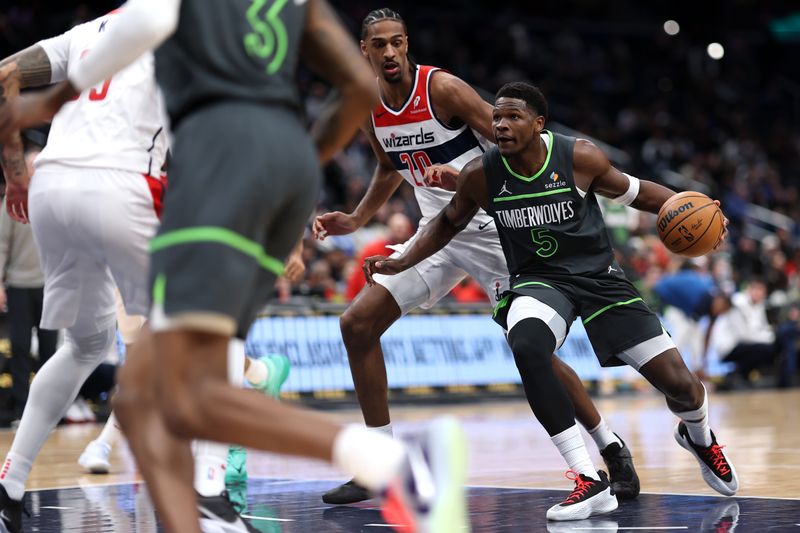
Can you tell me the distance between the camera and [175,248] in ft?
10.0

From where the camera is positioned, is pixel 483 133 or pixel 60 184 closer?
pixel 60 184

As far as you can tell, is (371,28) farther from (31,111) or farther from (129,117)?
(31,111)

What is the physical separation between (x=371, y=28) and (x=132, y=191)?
6.77ft

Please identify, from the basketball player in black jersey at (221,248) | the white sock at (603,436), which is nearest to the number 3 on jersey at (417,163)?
the white sock at (603,436)

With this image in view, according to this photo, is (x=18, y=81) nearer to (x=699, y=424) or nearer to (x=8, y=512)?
(x=8, y=512)

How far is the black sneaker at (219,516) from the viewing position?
386 centimetres

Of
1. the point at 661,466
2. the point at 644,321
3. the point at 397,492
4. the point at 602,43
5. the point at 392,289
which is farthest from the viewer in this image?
the point at 602,43

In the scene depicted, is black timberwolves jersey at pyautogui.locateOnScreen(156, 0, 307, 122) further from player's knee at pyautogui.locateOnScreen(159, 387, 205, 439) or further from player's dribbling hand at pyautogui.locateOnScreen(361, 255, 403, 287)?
player's dribbling hand at pyautogui.locateOnScreen(361, 255, 403, 287)

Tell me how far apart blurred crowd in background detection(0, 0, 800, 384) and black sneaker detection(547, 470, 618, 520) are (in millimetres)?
7173

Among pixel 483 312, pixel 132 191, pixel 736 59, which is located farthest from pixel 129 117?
pixel 736 59

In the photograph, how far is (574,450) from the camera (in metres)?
5.21

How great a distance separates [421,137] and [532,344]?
149cm

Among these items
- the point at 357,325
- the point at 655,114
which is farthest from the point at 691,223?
the point at 655,114

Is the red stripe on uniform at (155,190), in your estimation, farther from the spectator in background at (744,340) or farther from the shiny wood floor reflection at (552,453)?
the spectator in background at (744,340)
